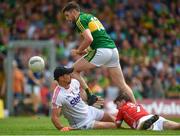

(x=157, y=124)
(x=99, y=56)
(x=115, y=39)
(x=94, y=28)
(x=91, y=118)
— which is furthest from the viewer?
(x=115, y=39)

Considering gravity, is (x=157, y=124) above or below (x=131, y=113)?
below

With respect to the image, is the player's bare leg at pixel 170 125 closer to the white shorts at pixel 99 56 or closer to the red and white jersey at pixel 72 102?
the red and white jersey at pixel 72 102

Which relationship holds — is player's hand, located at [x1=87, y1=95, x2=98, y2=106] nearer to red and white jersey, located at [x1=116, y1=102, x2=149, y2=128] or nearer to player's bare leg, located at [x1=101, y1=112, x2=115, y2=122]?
player's bare leg, located at [x1=101, y1=112, x2=115, y2=122]

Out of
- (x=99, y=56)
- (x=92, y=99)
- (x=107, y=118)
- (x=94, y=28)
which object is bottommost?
(x=107, y=118)

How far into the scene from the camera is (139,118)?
52.4 ft

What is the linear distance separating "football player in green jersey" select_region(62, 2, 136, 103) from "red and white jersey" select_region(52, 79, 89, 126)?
83 centimetres

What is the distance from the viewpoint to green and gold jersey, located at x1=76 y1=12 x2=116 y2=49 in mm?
16750

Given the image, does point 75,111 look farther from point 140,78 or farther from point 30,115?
point 140,78

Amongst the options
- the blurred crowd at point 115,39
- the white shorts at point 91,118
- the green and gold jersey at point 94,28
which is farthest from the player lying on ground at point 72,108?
the blurred crowd at point 115,39

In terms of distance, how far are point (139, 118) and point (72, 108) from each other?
140 centimetres

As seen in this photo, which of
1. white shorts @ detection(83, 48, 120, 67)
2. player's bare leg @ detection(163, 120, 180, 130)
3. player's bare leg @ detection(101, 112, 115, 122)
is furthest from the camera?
white shorts @ detection(83, 48, 120, 67)

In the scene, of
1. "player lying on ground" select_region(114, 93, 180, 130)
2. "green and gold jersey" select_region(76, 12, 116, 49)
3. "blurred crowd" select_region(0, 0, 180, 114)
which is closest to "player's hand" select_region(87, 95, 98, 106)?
"player lying on ground" select_region(114, 93, 180, 130)

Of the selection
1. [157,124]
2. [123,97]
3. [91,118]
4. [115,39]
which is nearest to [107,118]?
[91,118]

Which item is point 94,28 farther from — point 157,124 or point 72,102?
point 157,124
